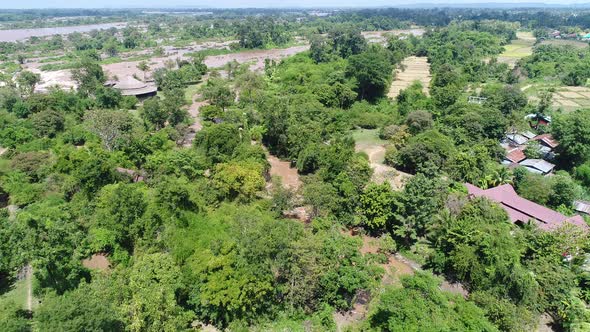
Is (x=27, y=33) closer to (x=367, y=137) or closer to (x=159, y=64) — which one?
(x=159, y=64)

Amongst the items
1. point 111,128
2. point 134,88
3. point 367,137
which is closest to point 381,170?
point 367,137

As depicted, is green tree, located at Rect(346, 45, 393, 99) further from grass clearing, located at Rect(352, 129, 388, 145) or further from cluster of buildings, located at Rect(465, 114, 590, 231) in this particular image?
cluster of buildings, located at Rect(465, 114, 590, 231)

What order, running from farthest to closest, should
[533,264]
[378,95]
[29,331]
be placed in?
[378,95]
[533,264]
[29,331]

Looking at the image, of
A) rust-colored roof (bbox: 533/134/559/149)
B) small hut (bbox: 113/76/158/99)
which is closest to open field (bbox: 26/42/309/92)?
small hut (bbox: 113/76/158/99)

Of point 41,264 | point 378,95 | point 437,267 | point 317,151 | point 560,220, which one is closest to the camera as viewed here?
point 41,264

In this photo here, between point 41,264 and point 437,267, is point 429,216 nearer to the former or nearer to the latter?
point 437,267

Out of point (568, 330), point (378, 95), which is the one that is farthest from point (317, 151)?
point (378, 95)
